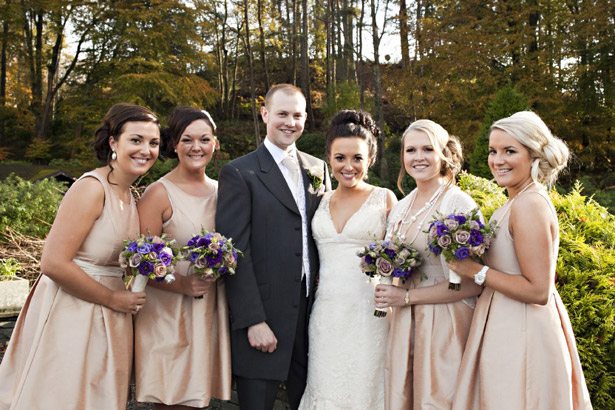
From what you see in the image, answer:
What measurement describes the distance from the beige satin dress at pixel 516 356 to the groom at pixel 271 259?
1285mm

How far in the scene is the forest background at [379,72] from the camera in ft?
63.1

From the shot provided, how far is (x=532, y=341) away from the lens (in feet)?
9.92

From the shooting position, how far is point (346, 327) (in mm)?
3867

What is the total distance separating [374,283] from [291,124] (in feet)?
4.50

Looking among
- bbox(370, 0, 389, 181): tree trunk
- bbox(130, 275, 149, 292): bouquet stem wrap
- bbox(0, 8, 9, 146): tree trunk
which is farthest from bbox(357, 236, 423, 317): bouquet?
bbox(0, 8, 9, 146): tree trunk

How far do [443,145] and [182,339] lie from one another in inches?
90.1

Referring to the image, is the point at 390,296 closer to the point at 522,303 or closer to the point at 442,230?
the point at 442,230

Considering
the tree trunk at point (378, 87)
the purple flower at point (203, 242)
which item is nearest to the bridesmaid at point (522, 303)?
the purple flower at point (203, 242)

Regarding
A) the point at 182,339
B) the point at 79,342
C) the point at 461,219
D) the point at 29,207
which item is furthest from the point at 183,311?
the point at 29,207

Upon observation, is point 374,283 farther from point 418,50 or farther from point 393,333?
point 418,50

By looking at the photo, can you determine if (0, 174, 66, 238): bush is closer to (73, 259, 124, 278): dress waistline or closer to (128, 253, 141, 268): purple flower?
(73, 259, 124, 278): dress waistline

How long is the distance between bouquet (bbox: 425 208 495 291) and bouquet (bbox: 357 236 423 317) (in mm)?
255

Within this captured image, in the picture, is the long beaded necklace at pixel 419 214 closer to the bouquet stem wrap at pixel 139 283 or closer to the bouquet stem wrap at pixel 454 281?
the bouquet stem wrap at pixel 454 281

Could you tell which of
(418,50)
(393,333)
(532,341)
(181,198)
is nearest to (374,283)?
(393,333)
